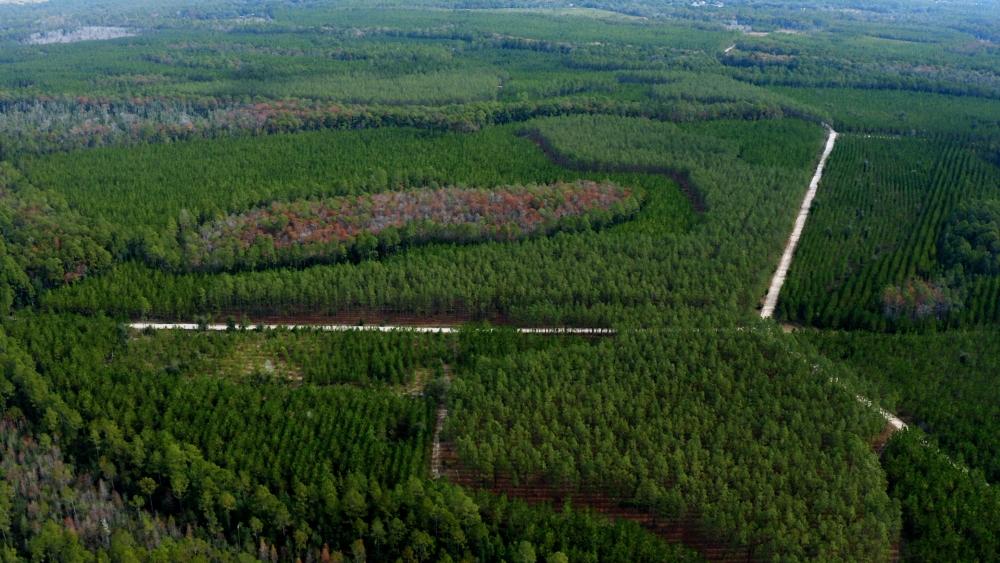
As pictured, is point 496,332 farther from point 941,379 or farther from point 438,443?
point 941,379

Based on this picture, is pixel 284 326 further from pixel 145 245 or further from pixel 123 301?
pixel 145 245

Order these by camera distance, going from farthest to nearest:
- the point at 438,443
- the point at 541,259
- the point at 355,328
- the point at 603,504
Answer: the point at 541,259
the point at 355,328
the point at 438,443
the point at 603,504

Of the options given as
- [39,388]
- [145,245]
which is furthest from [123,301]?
[39,388]

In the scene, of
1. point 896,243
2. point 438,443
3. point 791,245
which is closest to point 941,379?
point 896,243

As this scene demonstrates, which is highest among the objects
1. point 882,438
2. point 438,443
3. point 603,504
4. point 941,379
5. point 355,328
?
point 941,379

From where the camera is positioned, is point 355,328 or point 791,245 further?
point 791,245

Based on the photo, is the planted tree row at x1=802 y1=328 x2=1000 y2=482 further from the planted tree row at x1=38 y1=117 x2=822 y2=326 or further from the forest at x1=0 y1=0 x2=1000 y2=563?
the planted tree row at x1=38 y1=117 x2=822 y2=326

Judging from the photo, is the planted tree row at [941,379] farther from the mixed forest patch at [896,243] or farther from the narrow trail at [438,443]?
the narrow trail at [438,443]

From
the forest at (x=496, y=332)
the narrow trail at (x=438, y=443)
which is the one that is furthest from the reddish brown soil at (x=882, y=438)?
the narrow trail at (x=438, y=443)
